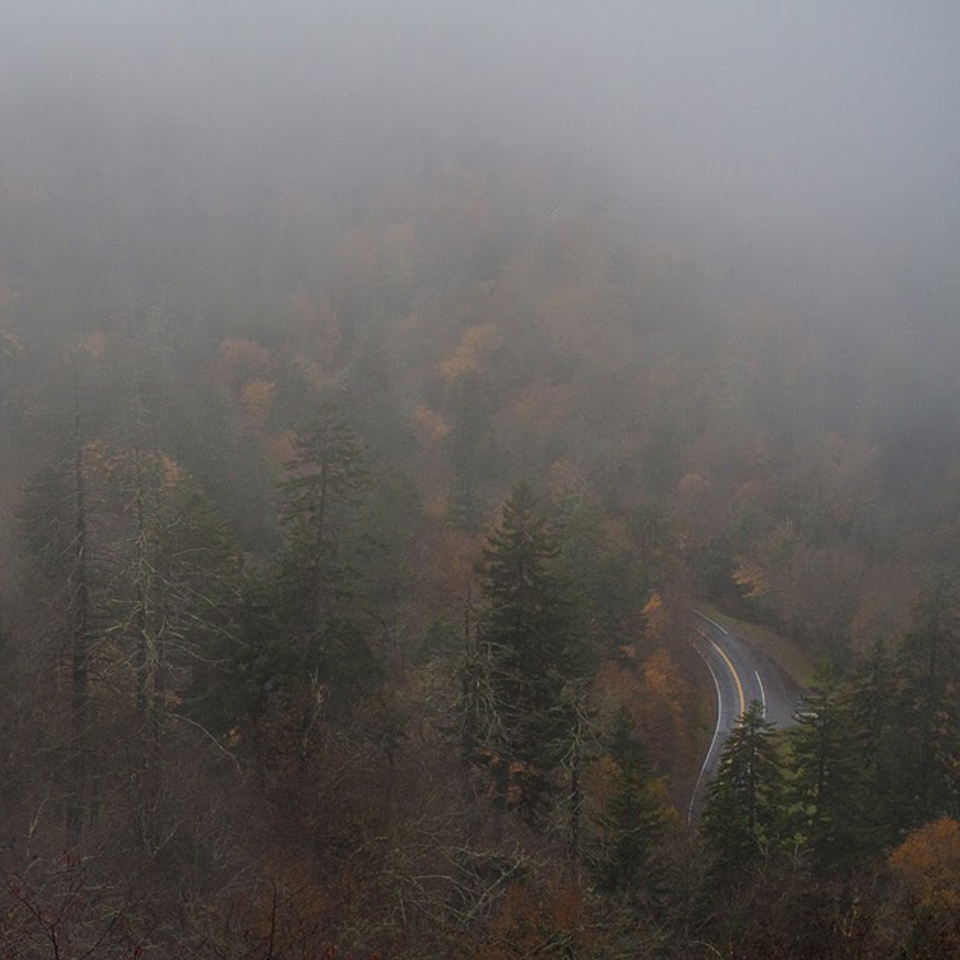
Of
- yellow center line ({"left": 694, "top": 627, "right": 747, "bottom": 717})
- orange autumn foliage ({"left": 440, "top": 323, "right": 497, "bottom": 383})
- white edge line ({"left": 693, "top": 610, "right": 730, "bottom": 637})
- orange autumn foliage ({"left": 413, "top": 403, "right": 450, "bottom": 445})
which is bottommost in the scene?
white edge line ({"left": 693, "top": 610, "right": 730, "bottom": 637})

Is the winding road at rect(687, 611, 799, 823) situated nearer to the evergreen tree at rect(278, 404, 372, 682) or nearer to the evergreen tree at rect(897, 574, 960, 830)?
the evergreen tree at rect(897, 574, 960, 830)

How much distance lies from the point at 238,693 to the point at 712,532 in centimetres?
5140

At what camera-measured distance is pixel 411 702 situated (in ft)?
67.2

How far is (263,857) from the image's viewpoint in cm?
1277

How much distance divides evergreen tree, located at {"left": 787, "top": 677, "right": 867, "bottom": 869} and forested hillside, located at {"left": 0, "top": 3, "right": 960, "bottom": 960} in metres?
0.11

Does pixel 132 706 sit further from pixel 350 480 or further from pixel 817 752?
pixel 817 752

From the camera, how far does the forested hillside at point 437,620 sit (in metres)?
12.5

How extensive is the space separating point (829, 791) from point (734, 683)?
60.2 feet

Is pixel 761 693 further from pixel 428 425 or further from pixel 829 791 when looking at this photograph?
pixel 428 425

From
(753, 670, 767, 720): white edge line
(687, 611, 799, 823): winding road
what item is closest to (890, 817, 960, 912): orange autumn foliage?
(687, 611, 799, 823): winding road

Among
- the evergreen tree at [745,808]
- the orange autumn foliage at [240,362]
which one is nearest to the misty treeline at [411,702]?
the evergreen tree at [745,808]

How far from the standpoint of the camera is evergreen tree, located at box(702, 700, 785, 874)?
19906 mm

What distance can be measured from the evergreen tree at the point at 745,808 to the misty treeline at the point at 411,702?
79mm

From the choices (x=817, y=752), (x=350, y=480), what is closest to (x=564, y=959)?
(x=350, y=480)
